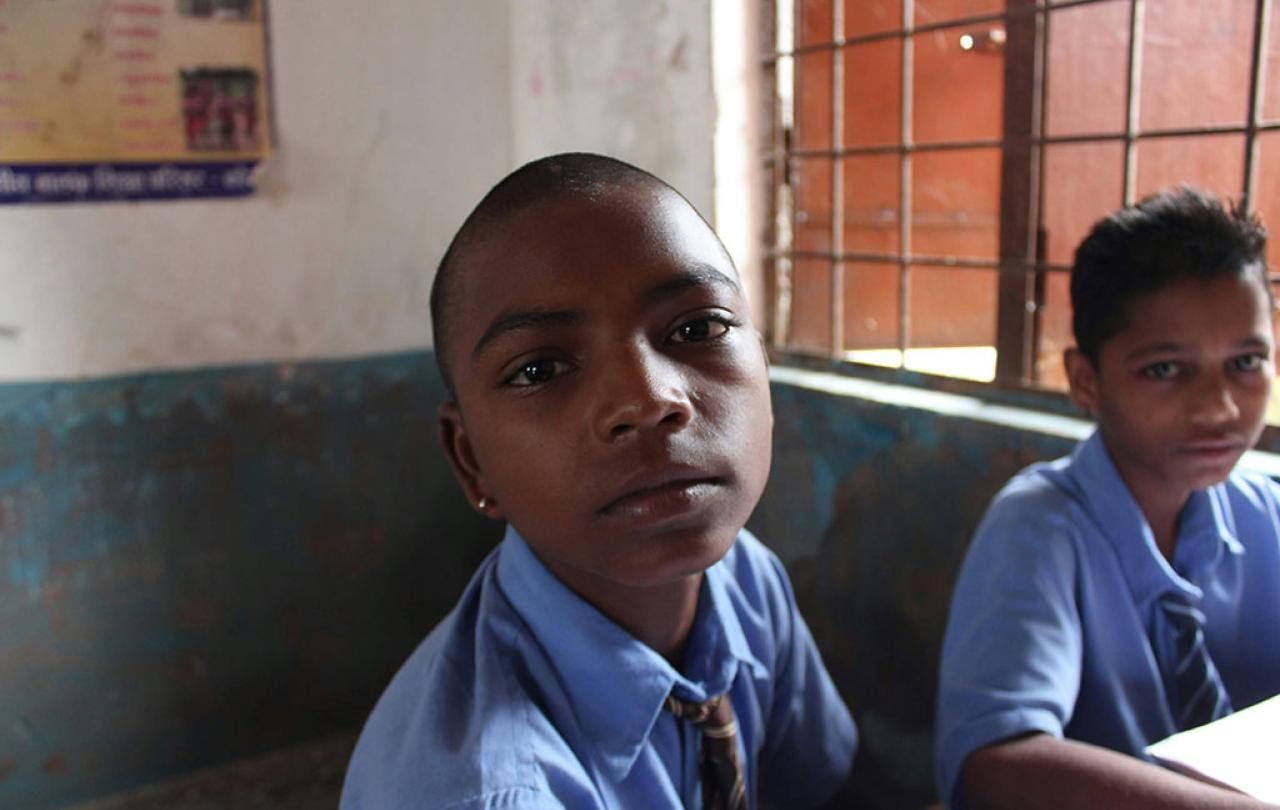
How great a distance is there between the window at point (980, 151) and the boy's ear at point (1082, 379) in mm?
514

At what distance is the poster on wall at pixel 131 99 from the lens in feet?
6.74

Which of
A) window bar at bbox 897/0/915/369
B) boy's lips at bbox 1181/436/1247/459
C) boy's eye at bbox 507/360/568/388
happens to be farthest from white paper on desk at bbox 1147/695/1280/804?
window bar at bbox 897/0/915/369

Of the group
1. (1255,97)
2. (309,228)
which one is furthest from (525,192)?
(309,228)

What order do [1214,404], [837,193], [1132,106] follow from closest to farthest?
[1214,404], [1132,106], [837,193]

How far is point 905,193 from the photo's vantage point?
6.89 feet

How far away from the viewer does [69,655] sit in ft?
7.32

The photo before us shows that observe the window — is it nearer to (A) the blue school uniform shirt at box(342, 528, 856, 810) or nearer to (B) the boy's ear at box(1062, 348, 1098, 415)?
(B) the boy's ear at box(1062, 348, 1098, 415)

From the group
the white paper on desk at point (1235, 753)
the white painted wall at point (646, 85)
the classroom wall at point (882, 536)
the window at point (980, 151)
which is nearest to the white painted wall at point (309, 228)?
the white painted wall at point (646, 85)

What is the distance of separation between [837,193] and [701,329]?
1543 millimetres

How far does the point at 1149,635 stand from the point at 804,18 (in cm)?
163

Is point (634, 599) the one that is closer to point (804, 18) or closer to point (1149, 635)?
point (1149, 635)

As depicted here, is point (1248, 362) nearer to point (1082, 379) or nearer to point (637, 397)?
point (1082, 379)

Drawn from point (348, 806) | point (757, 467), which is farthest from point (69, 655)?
point (757, 467)

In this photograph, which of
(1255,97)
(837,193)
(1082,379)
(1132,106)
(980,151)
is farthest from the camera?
(837,193)
